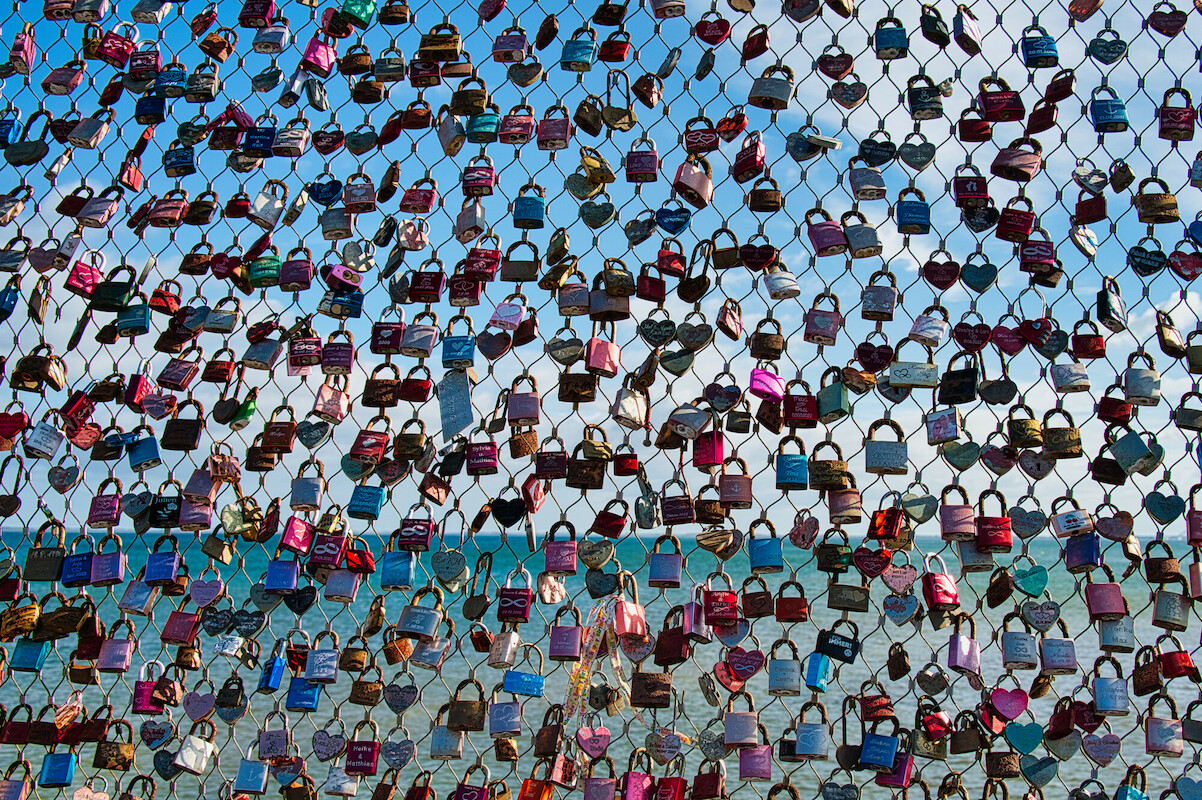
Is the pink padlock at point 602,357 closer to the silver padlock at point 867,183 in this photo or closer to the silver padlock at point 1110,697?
the silver padlock at point 867,183

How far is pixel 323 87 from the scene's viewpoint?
9.76 ft

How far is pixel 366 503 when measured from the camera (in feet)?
8.46

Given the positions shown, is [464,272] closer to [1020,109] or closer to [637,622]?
[637,622]

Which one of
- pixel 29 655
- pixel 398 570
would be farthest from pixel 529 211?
pixel 29 655

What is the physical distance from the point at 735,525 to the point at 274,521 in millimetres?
1185

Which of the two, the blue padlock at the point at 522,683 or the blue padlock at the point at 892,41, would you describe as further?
the blue padlock at the point at 892,41

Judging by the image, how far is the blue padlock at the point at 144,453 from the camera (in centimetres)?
278

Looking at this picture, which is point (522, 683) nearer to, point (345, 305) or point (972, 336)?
point (345, 305)

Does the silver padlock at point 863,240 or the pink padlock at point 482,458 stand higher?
the silver padlock at point 863,240

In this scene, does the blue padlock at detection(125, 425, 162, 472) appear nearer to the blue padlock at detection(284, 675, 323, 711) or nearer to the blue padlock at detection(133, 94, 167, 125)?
the blue padlock at detection(284, 675, 323, 711)

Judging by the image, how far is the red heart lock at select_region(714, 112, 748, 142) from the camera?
2691 mm

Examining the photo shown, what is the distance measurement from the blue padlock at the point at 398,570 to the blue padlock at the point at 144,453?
2.41 feet

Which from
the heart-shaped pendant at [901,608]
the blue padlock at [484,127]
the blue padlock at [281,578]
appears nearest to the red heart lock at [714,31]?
the blue padlock at [484,127]

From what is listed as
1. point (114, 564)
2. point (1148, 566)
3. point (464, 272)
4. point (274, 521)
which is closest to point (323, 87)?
point (464, 272)
